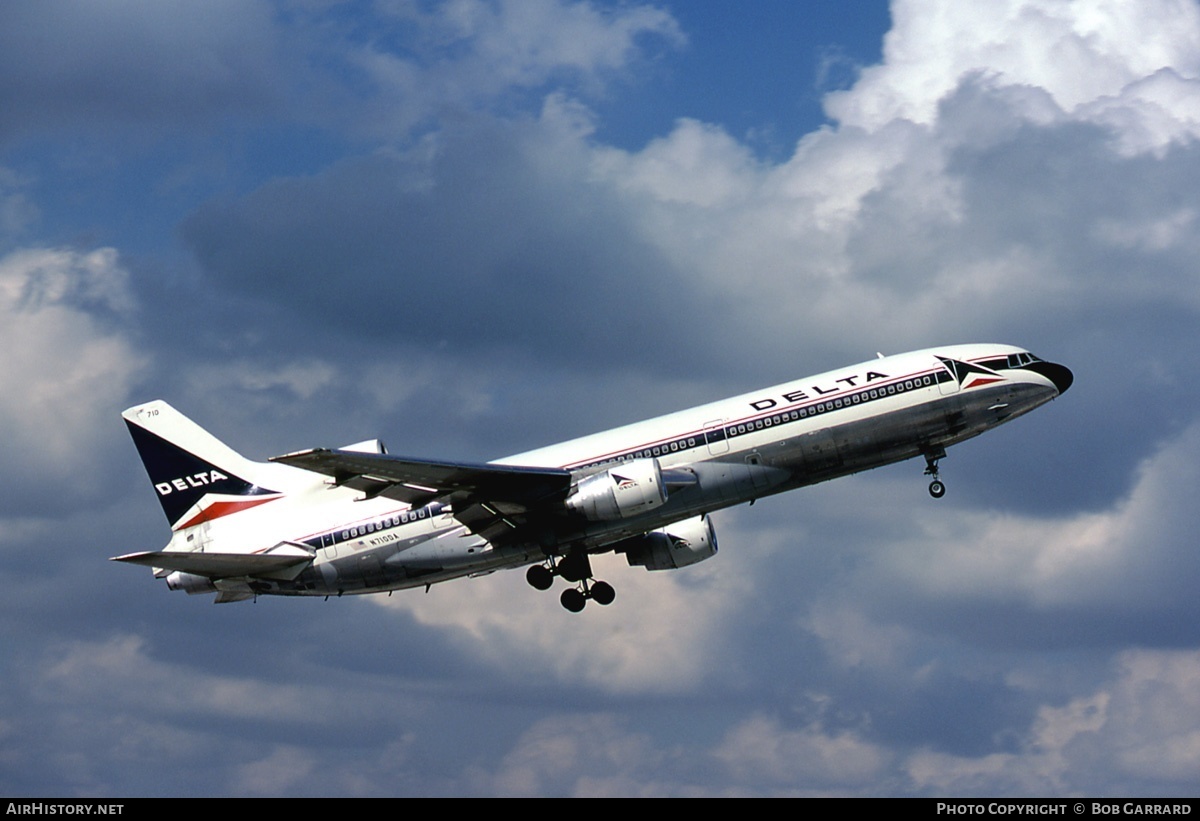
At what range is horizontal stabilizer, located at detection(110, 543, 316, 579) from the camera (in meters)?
59.9

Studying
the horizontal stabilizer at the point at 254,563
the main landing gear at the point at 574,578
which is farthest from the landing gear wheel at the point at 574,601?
the horizontal stabilizer at the point at 254,563

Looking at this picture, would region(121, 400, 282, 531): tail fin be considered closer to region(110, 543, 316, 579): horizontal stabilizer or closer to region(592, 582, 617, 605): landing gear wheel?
region(110, 543, 316, 579): horizontal stabilizer

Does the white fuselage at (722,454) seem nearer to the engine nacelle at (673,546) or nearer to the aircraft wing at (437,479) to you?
the aircraft wing at (437,479)

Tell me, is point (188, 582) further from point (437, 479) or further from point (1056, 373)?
point (1056, 373)

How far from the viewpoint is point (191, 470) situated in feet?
213

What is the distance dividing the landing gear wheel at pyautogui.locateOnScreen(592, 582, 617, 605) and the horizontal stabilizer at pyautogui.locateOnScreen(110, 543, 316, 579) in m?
11.9

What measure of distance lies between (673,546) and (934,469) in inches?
558

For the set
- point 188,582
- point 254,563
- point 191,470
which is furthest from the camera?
point 191,470

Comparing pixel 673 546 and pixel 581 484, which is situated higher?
pixel 581 484

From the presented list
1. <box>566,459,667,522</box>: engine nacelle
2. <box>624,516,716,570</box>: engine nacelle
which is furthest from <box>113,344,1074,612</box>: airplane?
<box>624,516,716,570</box>: engine nacelle

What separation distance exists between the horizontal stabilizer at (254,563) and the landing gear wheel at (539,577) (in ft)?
29.2

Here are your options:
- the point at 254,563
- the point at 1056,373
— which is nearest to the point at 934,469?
the point at 1056,373
